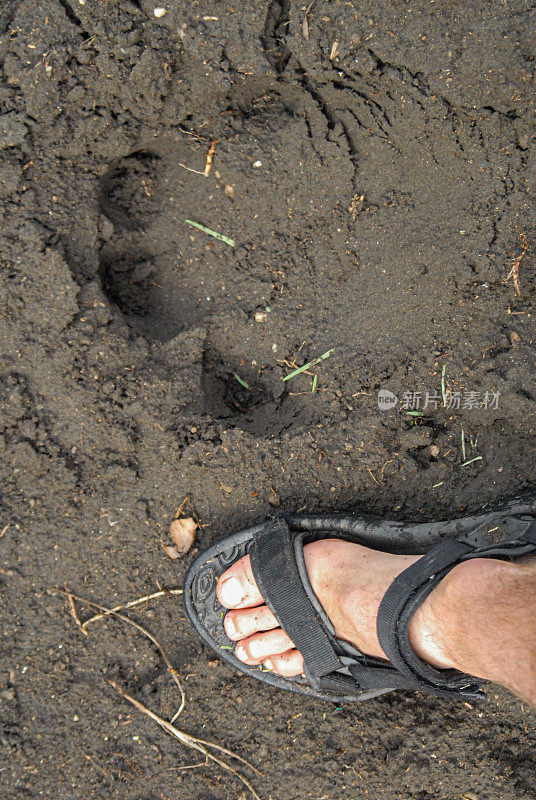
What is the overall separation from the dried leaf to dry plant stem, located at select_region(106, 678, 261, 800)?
54cm

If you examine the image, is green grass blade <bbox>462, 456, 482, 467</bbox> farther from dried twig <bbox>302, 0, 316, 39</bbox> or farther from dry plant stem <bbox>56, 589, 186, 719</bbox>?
dried twig <bbox>302, 0, 316, 39</bbox>

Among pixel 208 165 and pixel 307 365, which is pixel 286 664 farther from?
pixel 208 165

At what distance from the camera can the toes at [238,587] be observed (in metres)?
2.02

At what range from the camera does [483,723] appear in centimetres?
211

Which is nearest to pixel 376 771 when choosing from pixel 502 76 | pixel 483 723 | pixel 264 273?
pixel 483 723

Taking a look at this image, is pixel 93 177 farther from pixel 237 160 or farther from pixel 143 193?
pixel 237 160

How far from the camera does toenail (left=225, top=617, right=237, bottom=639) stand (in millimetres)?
2045

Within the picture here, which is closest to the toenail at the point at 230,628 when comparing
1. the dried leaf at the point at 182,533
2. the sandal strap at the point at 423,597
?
the dried leaf at the point at 182,533

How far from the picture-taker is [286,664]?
79.7 inches

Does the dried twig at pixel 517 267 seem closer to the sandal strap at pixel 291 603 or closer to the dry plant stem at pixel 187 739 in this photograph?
the sandal strap at pixel 291 603

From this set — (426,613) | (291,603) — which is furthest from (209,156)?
(426,613)

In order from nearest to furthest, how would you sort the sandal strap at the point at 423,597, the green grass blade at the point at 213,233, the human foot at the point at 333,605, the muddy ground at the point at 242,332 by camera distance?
the sandal strap at the point at 423,597 < the human foot at the point at 333,605 < the muddy ground at the point at 242,332 < the green grass blade at the point at 213,233

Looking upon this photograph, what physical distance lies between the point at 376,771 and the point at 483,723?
17.3 inches

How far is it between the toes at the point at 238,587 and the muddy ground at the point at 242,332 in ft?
0.49
